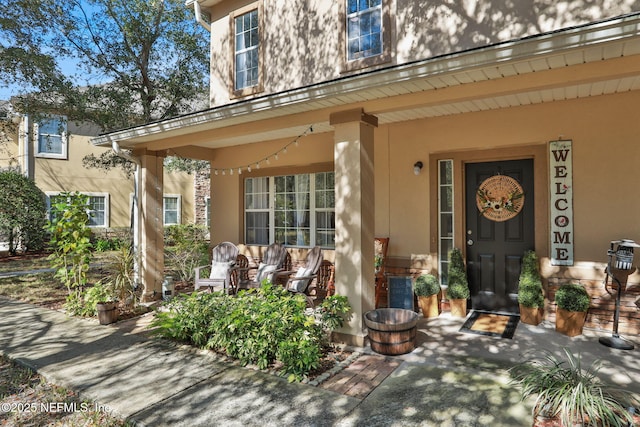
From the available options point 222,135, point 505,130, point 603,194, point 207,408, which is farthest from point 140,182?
point 603,194

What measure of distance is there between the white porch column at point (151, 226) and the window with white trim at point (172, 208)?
37.4 feet

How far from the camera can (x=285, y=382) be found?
3527mm

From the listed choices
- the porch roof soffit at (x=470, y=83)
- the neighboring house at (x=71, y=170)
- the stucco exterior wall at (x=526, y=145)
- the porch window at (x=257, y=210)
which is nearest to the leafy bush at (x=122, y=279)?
the porch roof soffit at (x=470, y=83)

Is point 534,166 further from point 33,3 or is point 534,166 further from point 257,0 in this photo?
point 33,3

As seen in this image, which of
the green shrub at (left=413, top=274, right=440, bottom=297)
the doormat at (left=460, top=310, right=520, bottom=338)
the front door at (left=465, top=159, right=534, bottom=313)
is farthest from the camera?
the green shrub at (left=413, top=274, right=440, bottom=297)

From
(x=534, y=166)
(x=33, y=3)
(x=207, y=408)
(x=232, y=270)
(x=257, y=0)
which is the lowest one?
(x=207, y=408)

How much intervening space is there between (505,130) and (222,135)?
4.03m

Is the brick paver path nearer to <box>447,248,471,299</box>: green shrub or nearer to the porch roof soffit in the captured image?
<box>447,248,471,299</box>: green shrub

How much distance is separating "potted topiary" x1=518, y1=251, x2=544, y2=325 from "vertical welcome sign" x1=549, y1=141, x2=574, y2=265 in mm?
275

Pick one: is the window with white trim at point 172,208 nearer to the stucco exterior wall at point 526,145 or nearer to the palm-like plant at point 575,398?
the stucco exterior wall at point 526,145

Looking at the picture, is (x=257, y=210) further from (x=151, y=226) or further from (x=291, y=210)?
(x=151, y=226)

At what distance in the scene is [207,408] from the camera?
310cm

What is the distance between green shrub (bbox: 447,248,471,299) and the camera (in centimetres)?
535

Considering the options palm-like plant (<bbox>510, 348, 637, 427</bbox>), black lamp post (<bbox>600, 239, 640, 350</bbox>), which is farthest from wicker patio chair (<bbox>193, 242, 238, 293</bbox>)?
black lamp post (<bbox>600, 239, 640, 350</bbox>)
